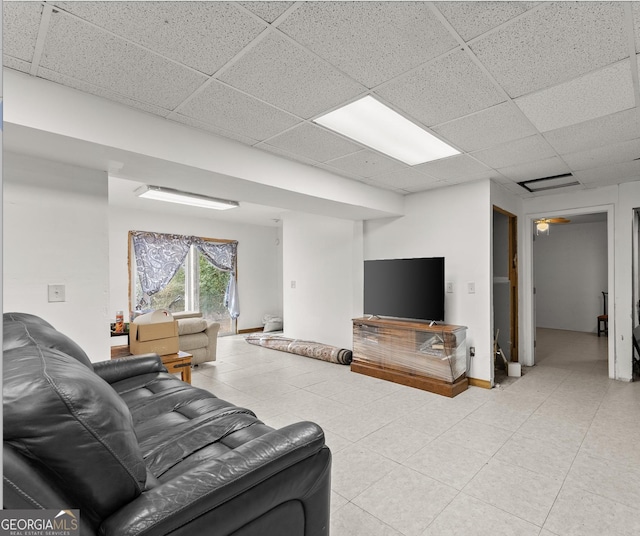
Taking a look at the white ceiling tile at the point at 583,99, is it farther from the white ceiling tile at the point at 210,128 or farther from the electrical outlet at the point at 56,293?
the electrical outlet at the point at 56,293

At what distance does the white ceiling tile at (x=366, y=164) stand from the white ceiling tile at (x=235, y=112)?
0.84 m

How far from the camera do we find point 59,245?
2.59 m

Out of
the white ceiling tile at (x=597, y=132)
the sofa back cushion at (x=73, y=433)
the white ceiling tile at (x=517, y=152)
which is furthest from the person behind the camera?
the white ceiling tile at (x=517, y=152)

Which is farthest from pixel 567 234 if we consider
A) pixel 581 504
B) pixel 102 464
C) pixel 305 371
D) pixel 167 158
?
pixel 102 464

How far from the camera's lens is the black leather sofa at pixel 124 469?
0.92 metres

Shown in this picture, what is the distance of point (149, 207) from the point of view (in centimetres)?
636

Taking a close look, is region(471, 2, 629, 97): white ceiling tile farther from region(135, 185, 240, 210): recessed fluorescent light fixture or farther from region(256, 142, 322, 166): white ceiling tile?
region(135, 185, 240, 210): recessed fluorescent light fixture

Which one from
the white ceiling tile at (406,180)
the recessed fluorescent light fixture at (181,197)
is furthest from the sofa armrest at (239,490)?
the recessed fluorescent light fixture at (181,197)

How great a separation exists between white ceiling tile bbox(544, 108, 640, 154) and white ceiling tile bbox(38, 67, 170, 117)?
9.47 ft

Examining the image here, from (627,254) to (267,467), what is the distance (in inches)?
195

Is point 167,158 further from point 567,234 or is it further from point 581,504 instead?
point 567,234

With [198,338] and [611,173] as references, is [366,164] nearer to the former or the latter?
[611,173]

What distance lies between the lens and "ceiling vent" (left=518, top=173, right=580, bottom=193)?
4.02 meters

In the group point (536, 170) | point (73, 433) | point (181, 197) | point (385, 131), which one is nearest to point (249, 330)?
point (181, 197)
